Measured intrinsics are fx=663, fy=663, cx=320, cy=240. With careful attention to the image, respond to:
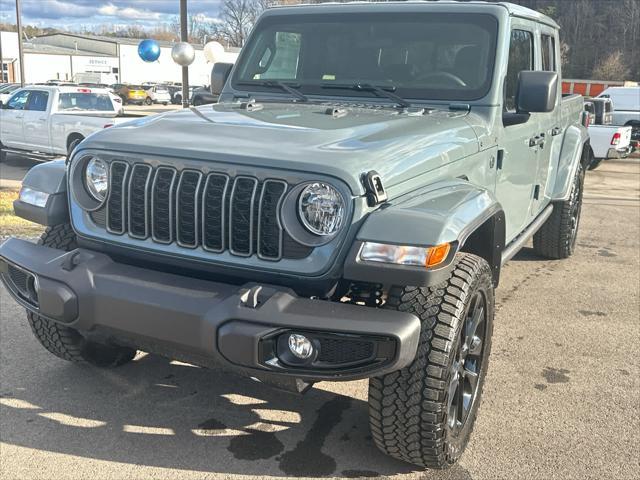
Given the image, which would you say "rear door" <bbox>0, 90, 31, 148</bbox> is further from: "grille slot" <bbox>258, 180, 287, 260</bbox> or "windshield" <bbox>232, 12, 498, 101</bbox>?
"grille slot" <bbox>258, 180, 287, 260</bbox>

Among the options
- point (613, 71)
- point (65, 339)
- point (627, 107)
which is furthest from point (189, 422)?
point (613, 71)

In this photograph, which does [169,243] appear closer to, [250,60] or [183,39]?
[250,60]

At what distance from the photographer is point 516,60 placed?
4.20 meters

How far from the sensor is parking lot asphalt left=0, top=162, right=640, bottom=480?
118 inches

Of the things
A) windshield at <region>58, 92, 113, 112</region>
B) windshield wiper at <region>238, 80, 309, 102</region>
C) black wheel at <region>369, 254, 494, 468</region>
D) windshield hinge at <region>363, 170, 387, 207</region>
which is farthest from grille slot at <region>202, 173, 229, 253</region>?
windshield at <region>58, 92, 113, 112</region>

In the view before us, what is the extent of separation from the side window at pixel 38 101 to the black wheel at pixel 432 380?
11.7 meters

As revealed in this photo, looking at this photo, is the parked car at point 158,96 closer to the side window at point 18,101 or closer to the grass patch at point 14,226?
the side window at point 18,101

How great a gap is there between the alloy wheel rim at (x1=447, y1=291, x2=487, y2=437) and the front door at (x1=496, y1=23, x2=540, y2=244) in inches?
42.2

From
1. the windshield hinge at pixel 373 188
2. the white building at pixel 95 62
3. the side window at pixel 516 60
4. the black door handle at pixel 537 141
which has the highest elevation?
the side window at pixel 516 60

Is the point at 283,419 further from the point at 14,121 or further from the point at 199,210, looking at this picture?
the point at 14,121

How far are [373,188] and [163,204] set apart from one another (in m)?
0.92

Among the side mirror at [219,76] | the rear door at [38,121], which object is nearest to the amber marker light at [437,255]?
the side mirror at [219,76]

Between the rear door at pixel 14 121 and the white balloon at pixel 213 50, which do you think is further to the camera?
the white balloon at pixel 213 50

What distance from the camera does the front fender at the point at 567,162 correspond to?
18.3ft
